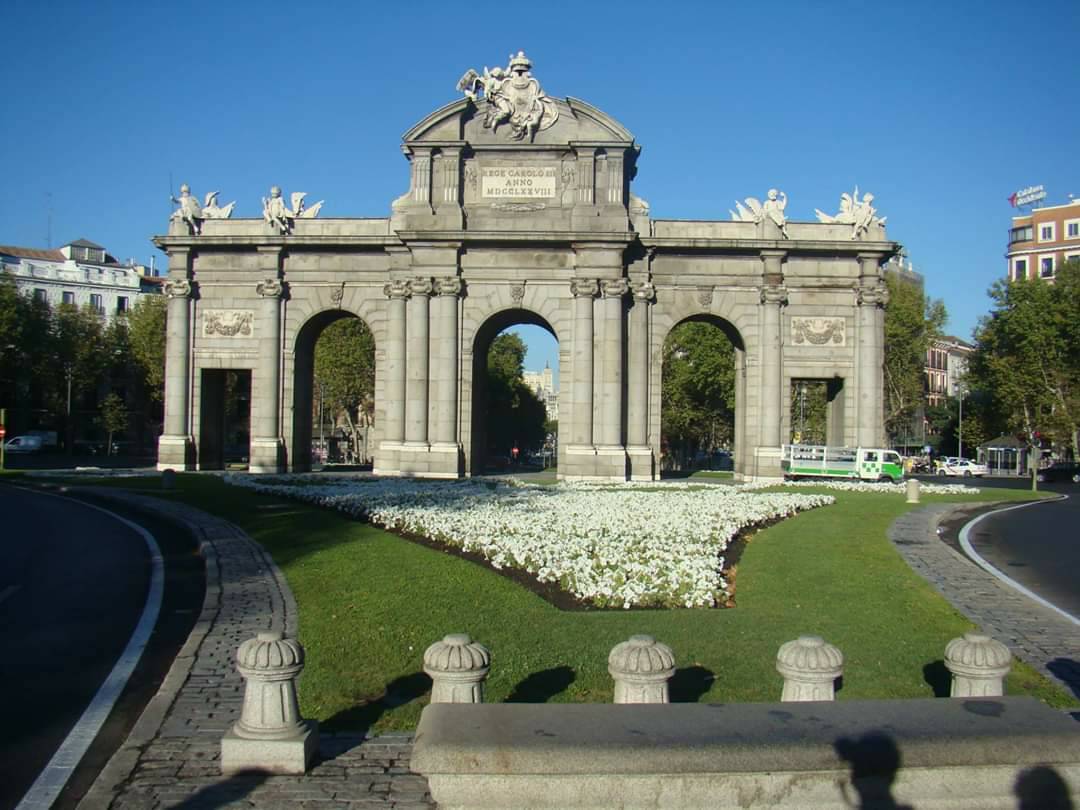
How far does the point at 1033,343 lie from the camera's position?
77.9 metres

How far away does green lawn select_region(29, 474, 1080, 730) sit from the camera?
10391 mm

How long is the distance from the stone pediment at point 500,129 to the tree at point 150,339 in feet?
168

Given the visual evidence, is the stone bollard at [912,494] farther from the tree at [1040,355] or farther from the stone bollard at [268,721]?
the tree at [1040,355]

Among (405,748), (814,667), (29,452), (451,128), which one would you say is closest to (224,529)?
(405,748)

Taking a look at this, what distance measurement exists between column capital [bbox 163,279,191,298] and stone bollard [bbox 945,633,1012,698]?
43.8 meters

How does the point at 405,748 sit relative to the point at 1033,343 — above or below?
below

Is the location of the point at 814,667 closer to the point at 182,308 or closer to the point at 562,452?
the point at 562,452

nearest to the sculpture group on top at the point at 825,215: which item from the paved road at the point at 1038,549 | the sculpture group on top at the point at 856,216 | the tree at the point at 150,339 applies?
the sculpture group on top at the point at 856,216

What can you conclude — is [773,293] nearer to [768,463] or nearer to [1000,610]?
[768,463]

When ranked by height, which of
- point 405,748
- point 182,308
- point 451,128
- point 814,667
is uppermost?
point 451,128

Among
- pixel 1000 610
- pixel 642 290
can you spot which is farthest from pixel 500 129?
pixel 1000 610

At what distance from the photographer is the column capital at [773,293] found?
45.8 metres

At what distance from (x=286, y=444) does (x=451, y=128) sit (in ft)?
53.3

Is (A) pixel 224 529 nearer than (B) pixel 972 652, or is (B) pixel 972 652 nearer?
(B) pixel 972 652
